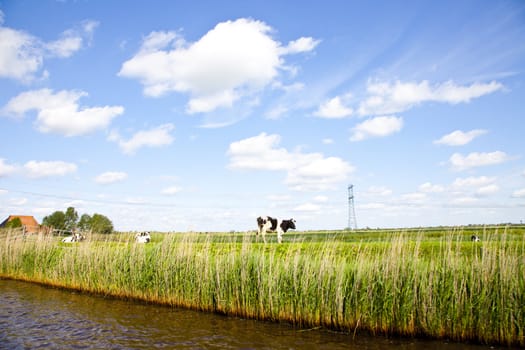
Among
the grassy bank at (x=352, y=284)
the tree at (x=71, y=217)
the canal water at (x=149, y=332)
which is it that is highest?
the tree at (x=71, y=217)

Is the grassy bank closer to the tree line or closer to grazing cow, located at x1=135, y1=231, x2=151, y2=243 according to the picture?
grazing cow, located at x1=135, y1=231, x2=151, y2=243

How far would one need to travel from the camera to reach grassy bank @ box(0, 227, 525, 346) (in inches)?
309

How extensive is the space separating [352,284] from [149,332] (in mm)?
5848

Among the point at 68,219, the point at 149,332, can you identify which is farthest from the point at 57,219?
the point at 149,332

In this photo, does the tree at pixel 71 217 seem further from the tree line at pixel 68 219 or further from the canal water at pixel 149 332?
the canal water at pixel 149 332

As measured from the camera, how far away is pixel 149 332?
953 centimetres

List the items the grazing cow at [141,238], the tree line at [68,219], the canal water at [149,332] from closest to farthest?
the canal water at [149,332] < the grazing cow at [141,238] < the tree line at [68,219]

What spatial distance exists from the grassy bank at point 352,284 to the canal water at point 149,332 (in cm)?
40

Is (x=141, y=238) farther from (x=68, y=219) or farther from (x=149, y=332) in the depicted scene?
(x=68, y=219)

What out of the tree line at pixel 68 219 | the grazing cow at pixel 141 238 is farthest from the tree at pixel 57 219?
the grazing cow at pixel 141 238

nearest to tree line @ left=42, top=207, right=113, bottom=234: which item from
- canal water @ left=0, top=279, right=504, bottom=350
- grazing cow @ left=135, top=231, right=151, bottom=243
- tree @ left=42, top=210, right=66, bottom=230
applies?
tree @ left=42, top=210, right=66, bottom=230

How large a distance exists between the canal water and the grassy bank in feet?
1.30

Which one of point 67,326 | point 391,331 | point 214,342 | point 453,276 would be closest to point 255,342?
point 214,342

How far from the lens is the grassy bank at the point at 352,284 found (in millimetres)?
7848
